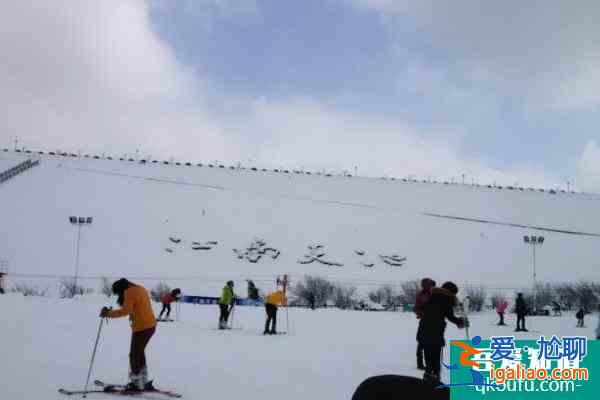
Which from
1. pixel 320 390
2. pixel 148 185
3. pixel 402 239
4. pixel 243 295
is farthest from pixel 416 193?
pixel 320 390

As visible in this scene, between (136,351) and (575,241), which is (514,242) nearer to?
(575,241)

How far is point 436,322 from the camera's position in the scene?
801 cm

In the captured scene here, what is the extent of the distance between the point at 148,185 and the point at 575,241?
1557 inches

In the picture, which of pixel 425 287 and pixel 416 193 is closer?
pixel 425 287

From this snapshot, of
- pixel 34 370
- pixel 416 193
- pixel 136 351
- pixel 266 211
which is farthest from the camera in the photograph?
pixel 416 193

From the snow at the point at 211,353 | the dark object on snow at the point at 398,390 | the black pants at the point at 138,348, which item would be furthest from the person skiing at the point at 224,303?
the dark object on snow at the point at 398,390

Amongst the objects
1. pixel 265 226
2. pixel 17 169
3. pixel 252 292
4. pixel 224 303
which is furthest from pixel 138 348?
pixel 17 169

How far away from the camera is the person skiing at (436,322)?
7.96m

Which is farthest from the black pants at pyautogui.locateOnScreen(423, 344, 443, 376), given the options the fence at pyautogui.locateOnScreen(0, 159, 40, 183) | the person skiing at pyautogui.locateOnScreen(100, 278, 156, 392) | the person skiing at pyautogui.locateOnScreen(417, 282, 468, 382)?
the fence at pyautogui.locateOnScreen(0, 159, 40, 183)

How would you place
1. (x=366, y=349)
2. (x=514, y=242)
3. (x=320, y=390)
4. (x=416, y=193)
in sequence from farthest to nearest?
(x=416, y=193)
(x=514, y=242)
(x=366, y=349)
(x=320, y=390)

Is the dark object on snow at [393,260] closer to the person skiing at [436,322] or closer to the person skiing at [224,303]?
the person skiing at [224,303]

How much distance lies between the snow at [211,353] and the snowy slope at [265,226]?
1977 centimetres

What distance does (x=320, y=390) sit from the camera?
321 inches

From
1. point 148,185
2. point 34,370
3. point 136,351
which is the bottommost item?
point 34,370
